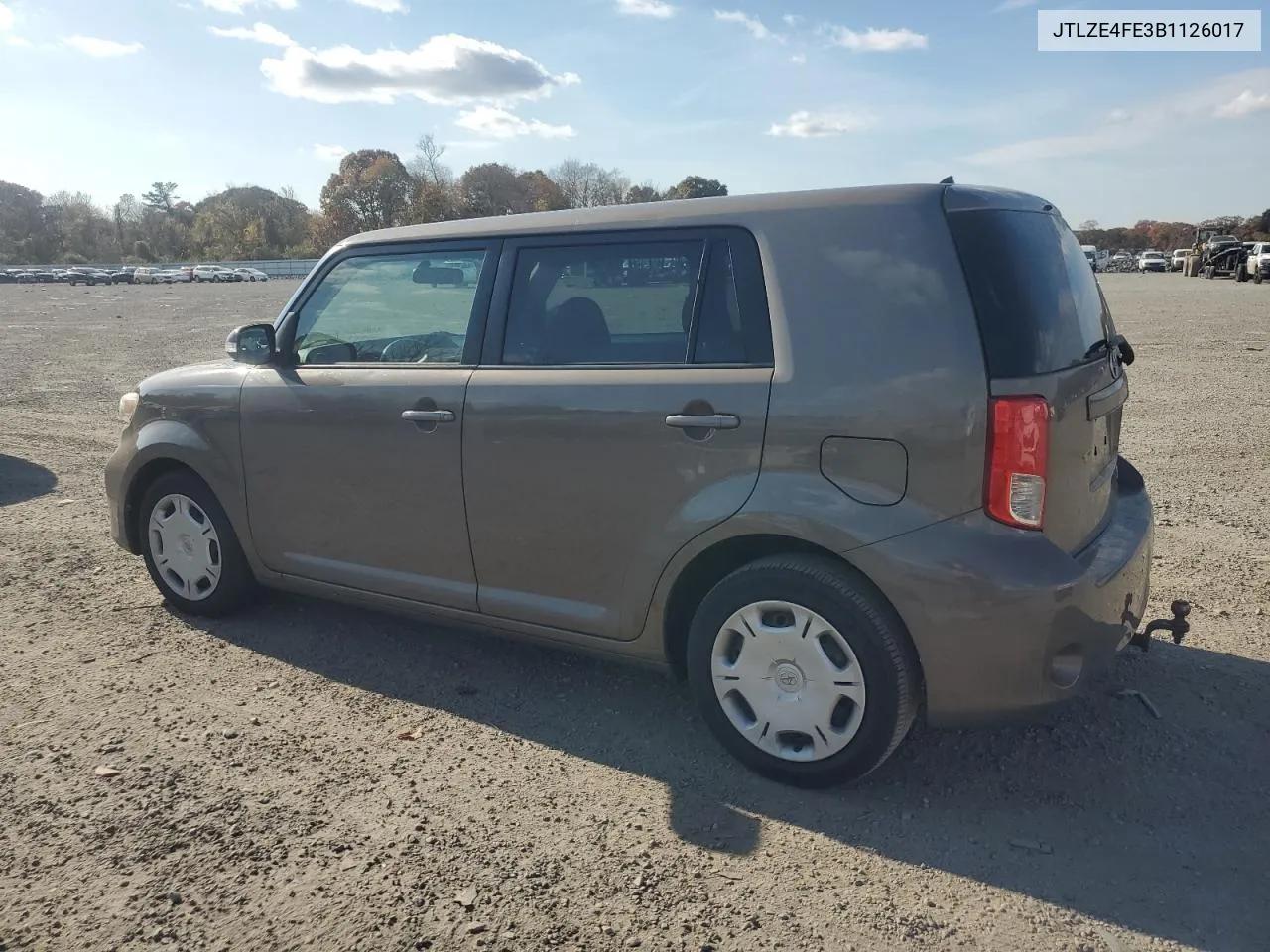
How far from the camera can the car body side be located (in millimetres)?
2781

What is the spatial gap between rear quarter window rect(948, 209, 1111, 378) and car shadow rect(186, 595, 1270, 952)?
1.12 meters

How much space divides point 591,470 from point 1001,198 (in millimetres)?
1613

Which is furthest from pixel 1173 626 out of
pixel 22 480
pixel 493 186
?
pixel 493 186

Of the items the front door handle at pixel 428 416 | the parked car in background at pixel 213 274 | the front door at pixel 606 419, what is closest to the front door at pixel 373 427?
the front door handle at pixel 428 416

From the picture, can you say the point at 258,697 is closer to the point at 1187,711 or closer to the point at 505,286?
the point at 505,286

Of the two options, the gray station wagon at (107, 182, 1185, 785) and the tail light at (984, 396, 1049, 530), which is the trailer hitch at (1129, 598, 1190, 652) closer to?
the gray station wagon at (107, 182, 1185, 785)

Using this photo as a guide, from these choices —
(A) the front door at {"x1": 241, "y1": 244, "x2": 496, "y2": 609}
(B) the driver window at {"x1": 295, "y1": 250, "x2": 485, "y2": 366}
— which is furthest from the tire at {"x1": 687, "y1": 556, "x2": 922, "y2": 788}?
(B) the driver window at {"x1": 295, "y1": 250, "x2": 485, "y2": 366}

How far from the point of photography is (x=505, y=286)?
3748 mm

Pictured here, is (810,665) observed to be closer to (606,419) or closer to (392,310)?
(606,419)

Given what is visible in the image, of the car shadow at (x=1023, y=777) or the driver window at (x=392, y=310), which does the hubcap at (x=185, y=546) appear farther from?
the driver window at (x=392, y=310)

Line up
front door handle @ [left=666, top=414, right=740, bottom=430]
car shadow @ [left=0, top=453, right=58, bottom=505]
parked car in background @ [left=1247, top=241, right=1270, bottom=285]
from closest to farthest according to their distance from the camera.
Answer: front door handle @ [left=666, top=414, right=740, bottom=430]
car shadow @ [left=0, top=453, right=58, bottom=505]
parked car in background @ [left=1247, top=241, right=1270, bottom=285]

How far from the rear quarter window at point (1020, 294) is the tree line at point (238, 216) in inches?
3339

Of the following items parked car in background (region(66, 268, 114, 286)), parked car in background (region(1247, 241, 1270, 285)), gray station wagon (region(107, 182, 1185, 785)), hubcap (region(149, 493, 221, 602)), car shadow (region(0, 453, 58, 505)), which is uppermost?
parked car in background (region(66, 268, 114, 286))

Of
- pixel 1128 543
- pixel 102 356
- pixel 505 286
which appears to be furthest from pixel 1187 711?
pixel 102 356
